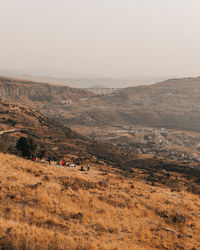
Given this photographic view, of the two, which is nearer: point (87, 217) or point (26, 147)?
point (87, 217)

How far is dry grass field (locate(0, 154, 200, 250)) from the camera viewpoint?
356 inches

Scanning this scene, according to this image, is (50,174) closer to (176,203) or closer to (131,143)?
(176,203)

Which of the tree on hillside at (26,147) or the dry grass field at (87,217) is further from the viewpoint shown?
the tree on hillside at (26,147)

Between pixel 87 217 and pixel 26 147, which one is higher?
pixel 87 217

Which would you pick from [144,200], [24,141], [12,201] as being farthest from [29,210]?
[24,141]

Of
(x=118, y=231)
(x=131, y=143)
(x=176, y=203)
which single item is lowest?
(x=131, y=143)

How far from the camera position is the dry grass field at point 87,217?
9039 mm

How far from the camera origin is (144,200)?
55.5ft

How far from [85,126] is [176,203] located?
15643cm

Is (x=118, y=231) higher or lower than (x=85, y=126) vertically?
higher

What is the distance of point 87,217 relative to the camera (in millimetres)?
12242

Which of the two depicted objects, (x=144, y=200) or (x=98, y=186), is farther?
(x=98, y=186)

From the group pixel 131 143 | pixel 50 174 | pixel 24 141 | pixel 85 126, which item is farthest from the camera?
pixel 85 126

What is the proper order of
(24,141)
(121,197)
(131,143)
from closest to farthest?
(121,197), (24,141), (131,143)
